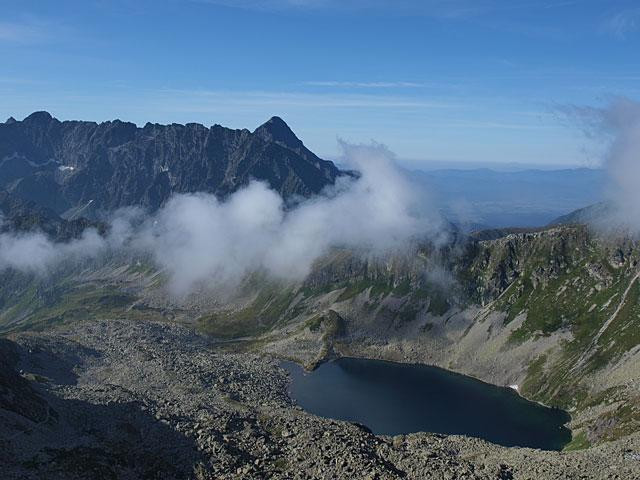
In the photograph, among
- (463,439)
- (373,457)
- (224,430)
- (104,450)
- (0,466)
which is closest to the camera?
(0,466)

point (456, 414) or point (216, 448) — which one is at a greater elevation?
point (216, 448)

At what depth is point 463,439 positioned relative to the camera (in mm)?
133000

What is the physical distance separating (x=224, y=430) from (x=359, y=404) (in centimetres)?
7855

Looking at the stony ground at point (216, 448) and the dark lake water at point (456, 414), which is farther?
the dark lake water at point (456, 414)

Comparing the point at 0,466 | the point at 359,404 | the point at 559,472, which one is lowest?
the point at 359,404

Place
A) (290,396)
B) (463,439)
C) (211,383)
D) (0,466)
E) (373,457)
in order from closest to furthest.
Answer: (0,466) → (373,457) → (463,439) → (211,383) → (290,396)

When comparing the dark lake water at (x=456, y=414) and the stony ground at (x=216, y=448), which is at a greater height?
the stony ground at (x=216, y=448)

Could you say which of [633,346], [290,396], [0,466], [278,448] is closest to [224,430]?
[278,448]

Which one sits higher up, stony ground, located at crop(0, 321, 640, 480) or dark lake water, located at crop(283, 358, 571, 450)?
stony ground, located at crop(0, 321, 640, 480)

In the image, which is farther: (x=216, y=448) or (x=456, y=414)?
(x=456, y=414)

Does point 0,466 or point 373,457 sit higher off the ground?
point 0,466

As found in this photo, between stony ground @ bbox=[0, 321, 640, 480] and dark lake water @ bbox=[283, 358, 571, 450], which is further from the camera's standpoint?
dark lake water @ bbox=[283, 358, 571, 450]

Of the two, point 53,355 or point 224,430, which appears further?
point 53,355

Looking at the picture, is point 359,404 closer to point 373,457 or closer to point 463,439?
point 463,439
